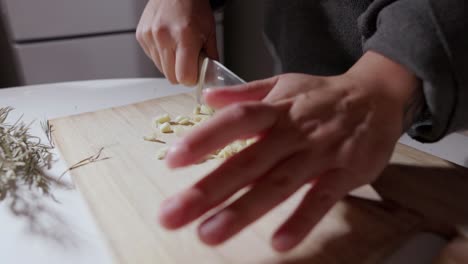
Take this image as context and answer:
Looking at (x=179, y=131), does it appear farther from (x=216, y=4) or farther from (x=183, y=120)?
(x=216, y=4)

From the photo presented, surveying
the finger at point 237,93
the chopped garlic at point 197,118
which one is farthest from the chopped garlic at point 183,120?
the finger at point 237,93

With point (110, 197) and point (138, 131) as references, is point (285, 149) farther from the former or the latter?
point (138, 131)

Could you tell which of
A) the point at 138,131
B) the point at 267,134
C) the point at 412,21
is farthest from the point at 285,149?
the point at 138,131

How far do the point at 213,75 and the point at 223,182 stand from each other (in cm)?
42

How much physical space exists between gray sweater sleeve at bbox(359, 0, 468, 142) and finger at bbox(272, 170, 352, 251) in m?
0.16

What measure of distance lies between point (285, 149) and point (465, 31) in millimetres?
271

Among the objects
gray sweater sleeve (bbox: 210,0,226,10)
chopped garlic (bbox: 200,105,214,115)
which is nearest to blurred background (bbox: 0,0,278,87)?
gray sweater sleeve (bbox: 210,0,226,10)

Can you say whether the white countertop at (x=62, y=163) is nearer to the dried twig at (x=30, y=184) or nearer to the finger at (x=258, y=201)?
the dried twig at (x=30, y=184)

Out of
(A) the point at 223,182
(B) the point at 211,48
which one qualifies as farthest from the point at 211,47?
(A) the point at 223,182

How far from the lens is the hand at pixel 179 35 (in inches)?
31.1

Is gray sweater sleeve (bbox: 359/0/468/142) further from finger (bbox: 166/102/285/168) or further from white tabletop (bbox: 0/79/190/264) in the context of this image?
white tabletop (bbox: 0/79/190/264)

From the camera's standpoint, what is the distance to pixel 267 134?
0.44m

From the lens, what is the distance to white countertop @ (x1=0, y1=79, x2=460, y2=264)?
51 cm

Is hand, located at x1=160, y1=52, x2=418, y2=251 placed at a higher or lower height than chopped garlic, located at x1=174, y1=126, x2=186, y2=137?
higher
